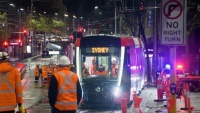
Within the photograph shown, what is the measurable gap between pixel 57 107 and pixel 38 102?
14.2m

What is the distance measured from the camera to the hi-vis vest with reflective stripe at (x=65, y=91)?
26.2ft

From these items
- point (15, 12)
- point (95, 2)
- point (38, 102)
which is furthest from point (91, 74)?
point (15, 12)

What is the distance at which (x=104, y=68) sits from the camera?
64.6 feet

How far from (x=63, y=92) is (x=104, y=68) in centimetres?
1173

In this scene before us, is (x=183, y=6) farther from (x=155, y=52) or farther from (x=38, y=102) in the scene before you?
(x=155, y=52)

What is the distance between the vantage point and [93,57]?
2008 centimetres

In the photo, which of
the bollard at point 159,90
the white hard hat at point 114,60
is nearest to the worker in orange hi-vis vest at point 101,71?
the white hard hat at point 114,60

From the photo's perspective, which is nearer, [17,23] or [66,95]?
[66,95]

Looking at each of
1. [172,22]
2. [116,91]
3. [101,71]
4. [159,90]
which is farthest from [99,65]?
[172,22]

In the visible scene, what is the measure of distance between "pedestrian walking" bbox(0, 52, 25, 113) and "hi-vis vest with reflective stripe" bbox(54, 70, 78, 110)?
0.79 meters

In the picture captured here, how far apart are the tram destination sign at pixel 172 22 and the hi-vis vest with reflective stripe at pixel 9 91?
4330 mm

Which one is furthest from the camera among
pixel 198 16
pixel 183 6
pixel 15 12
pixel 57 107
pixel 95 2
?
pixel 15 12

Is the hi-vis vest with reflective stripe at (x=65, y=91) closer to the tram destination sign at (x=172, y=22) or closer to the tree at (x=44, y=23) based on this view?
the tram destination sign at (x=172, y=22)

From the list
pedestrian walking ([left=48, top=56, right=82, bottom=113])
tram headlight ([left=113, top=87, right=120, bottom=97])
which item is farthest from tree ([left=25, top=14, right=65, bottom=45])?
pedestrian walking ([left=48, top=56, right=82, bottom=113])
